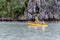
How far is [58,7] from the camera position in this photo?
390 feet

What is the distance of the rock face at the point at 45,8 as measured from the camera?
116875 millimetres

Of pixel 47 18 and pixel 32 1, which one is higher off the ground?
pixel 32 1

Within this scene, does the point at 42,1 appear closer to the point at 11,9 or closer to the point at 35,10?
the point at 35,10

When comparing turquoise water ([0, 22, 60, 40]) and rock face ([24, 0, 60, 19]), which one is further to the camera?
rock face ([24, 0, 60, 19])

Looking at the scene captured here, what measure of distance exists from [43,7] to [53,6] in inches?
190

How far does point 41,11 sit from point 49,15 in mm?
4012

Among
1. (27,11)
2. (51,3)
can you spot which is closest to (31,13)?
(27,11)

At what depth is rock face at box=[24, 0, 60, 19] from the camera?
383ft

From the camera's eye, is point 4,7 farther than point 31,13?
Yes

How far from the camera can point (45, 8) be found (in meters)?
118

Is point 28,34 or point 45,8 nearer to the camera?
point 28,34

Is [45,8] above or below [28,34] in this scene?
below

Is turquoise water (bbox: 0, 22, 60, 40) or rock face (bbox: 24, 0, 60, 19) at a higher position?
turquoise water (bbox: 0, 22, 60, 40)

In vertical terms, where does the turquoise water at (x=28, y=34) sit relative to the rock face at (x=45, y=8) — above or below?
above
